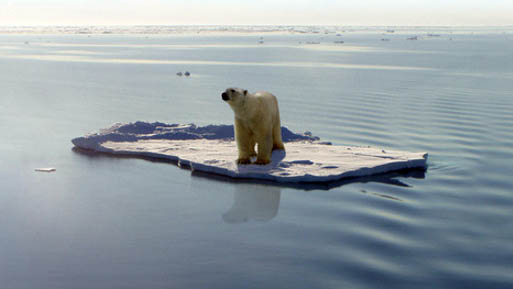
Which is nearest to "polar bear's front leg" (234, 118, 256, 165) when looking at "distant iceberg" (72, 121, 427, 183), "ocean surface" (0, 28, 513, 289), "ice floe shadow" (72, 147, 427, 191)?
"distant iceberg" (72, 121, 427, 183)

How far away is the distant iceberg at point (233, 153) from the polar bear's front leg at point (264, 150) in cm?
15

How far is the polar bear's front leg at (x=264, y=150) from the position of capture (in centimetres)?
966

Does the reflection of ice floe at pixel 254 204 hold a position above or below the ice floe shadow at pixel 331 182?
below

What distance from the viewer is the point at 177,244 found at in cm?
646

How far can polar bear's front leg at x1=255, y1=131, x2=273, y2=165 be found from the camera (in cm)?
966

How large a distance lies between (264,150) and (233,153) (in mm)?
1042

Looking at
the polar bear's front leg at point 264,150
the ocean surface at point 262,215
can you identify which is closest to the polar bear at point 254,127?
the polar bear's front leg at point 264,150

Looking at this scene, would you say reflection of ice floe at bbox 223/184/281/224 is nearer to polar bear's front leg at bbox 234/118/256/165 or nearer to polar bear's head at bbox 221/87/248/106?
polar bear's front leg at bbox 234/118/256/165

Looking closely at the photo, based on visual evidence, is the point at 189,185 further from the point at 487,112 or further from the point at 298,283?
the point at 487,112

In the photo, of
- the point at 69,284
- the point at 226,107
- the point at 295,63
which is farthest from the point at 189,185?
the point at 295,63

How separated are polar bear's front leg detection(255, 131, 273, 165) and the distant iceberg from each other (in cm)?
15

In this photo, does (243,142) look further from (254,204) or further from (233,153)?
(254,204)

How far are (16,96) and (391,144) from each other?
13.5 meters

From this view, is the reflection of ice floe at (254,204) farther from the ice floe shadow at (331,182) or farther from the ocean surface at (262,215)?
the ice floe shadow at (331,182)
